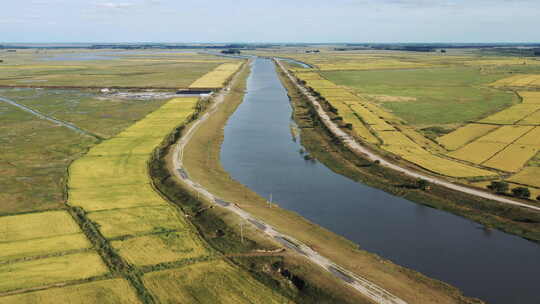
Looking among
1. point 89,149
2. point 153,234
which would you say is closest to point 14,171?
point 89,149

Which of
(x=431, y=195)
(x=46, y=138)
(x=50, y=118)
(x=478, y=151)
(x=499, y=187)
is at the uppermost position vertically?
(x=478, y=151)

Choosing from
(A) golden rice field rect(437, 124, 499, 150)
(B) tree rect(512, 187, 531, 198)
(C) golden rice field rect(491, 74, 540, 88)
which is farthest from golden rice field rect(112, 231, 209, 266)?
(C) golden rice field rect(491, 74, 540, 88)

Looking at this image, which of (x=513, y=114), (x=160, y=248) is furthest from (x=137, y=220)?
(x=513, y=114)

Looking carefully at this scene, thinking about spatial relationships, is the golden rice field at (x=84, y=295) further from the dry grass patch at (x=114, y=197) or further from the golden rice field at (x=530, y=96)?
the golden rice field at (x=530, y=96)

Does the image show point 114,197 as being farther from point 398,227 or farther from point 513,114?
point 513,114

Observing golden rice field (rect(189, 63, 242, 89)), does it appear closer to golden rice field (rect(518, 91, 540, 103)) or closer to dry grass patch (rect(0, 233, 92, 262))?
golden rice field (rect(518, 91, 540, 103))

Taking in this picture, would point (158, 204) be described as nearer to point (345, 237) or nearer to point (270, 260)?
point (270, 260)

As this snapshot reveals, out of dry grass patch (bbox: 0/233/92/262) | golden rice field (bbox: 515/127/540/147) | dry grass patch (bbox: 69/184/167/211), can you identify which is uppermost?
golden rice field (bbox: 515/127/540/147)
